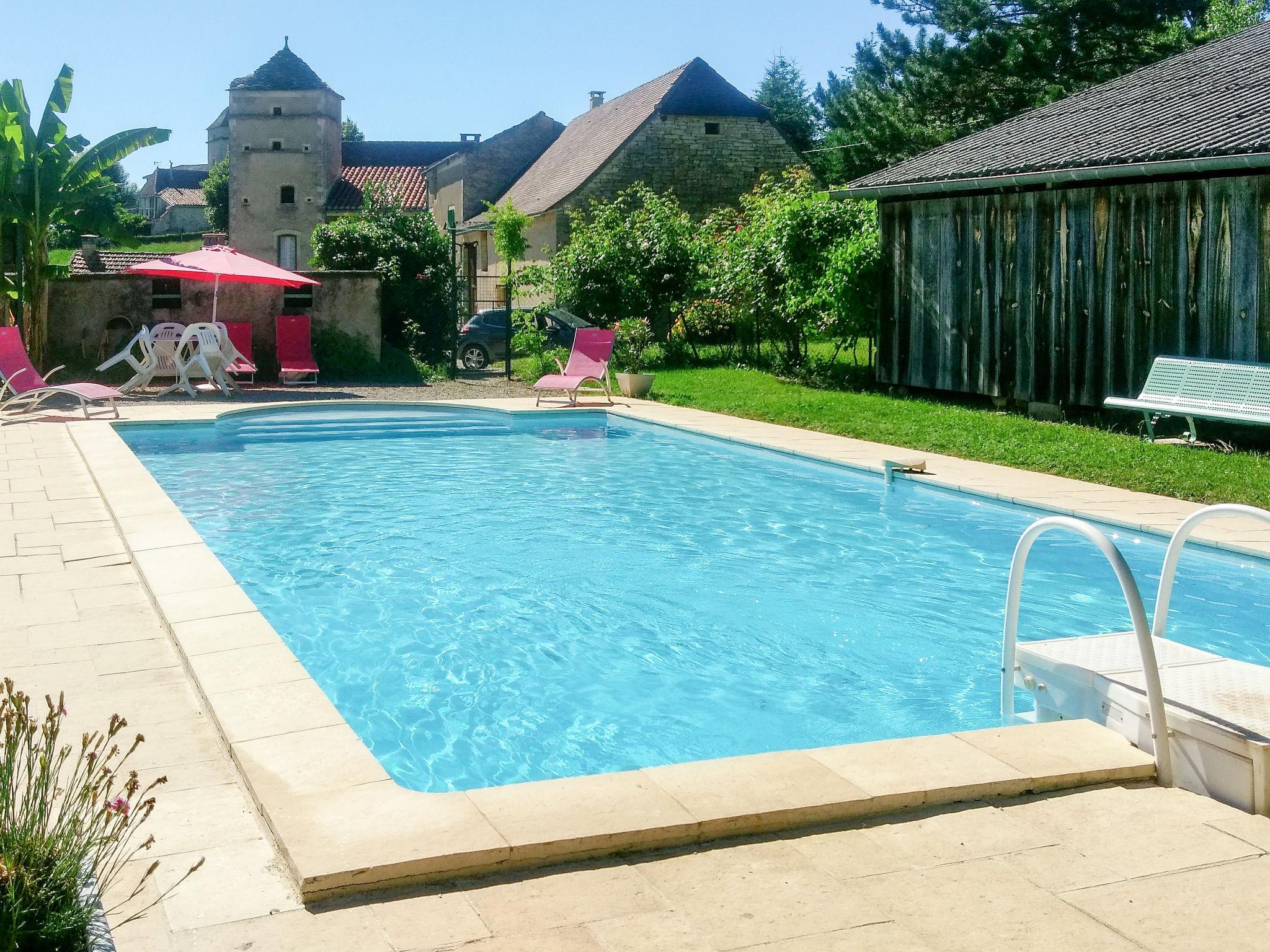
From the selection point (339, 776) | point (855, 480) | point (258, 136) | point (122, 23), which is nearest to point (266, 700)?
point (339, 776)

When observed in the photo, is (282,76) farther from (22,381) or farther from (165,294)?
(22,381)

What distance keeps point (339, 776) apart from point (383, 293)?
63.6 feet

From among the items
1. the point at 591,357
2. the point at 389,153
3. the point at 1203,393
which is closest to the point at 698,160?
the point at 591,357

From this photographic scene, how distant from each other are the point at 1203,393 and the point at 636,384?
8.30 m

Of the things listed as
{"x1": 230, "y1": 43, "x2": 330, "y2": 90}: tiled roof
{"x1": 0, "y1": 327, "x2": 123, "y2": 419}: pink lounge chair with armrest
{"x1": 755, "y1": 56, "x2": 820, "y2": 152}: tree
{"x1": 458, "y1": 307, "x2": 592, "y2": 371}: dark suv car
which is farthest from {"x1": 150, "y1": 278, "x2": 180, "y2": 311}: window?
{"x1": 755, "y1": 56, "x2": 820, "y2": 152}: tree

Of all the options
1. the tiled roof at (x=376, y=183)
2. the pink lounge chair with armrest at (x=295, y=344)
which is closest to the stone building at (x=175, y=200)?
the tiled roof at (x=376, y=183)

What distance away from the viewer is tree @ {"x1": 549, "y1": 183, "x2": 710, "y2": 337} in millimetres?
23797

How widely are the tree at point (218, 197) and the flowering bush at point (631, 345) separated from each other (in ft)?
166

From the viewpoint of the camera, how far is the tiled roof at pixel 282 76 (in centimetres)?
4931

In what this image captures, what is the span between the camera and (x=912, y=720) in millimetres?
5906

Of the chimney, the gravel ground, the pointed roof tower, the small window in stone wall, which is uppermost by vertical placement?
the pointed roof tower

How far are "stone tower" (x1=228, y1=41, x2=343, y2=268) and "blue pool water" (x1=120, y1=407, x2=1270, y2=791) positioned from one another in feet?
127

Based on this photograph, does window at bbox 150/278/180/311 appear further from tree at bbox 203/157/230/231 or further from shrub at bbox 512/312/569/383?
tree at bbox 203/157/230/231

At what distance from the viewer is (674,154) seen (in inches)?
1359
